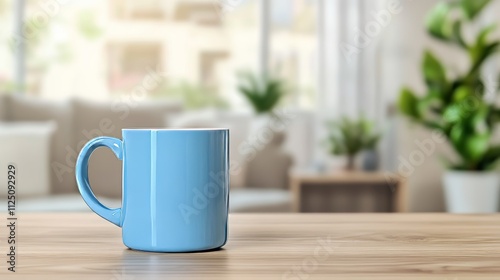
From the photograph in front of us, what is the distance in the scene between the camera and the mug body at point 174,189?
659mm

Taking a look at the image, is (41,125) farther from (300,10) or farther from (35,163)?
(300,10)

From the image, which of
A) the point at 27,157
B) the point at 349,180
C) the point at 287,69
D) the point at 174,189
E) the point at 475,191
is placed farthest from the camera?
the point at 287,69

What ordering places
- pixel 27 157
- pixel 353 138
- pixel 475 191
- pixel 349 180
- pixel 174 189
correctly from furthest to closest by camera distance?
pixel 353 138, pixel 349 180, pixel 475 191, pixel 27 157, pixel 174 189

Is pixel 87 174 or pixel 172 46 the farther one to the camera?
pixel 172 46

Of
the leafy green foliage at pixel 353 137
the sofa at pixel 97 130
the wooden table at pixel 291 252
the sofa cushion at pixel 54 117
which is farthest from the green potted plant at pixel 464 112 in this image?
the wooden table at pixel 291 252

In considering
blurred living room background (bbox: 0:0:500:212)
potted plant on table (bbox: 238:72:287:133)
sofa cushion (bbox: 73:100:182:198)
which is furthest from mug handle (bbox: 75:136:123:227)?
potted plant on table (bbox: 238:72:287:133)

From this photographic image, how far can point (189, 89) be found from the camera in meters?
4.47

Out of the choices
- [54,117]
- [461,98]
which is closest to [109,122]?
[54,117]

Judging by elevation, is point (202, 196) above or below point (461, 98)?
below

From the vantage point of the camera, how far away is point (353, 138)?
13.2 ft

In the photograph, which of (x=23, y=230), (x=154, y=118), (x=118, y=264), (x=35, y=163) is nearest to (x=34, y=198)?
(x=35, y=163)

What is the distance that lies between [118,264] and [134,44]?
4.01 metres

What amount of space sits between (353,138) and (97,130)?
149 cm

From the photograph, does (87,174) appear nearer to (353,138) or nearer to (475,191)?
(475,191)
